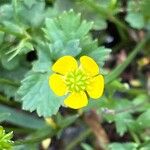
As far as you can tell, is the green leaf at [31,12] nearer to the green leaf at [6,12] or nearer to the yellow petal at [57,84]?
the green leaf at [6,12]

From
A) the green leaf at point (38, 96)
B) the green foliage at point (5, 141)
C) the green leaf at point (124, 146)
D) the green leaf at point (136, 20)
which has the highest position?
the green leaf at point (136, 20)

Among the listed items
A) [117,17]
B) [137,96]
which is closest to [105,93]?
[137,96]

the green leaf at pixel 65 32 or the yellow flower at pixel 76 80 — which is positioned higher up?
the green leaf at pixel 65 32

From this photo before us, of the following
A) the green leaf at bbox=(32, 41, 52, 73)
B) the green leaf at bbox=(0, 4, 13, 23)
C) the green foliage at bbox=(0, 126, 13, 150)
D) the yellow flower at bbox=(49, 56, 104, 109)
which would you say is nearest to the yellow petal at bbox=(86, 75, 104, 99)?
the yellow flower at bbox=(49, 56, 104, 109)

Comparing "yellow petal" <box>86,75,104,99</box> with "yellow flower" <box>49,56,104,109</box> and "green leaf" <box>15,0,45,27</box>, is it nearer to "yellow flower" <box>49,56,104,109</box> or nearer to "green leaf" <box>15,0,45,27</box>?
"yellow flower" <box>49,56,104,109</box>

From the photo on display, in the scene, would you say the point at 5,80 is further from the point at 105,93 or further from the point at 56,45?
the point at 105,93

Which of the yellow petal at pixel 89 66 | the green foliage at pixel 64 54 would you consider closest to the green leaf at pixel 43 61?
the green foliage at pixel 64 54
